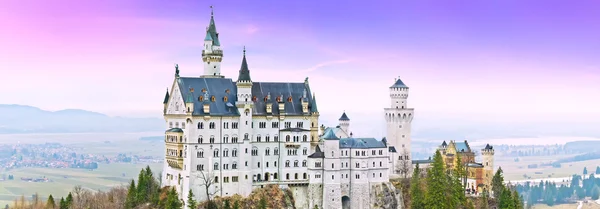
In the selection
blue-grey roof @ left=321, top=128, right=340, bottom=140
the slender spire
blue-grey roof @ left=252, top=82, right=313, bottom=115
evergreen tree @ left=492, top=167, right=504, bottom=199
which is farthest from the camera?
evergreen tree @ left=492, top=167, right=504, bottom=199

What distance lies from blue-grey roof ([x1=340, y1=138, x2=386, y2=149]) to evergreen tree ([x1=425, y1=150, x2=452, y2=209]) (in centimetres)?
813

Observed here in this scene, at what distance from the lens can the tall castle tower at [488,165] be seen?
114 m

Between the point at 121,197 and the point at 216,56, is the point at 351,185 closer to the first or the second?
the point at 216,56

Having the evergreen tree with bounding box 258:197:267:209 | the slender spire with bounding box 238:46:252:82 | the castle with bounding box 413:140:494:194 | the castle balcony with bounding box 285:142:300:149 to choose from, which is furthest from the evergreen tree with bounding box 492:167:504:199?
the slender spire with bounding box 238:46:252:82

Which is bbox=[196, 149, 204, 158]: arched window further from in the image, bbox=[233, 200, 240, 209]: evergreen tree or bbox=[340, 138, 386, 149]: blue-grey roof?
bbox=[340, 138, 386, 149]: blue-grey roof

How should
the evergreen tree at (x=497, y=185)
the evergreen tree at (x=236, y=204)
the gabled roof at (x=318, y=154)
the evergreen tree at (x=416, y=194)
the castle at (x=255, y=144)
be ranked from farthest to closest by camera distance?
the evergreen tree at (x=497, y=185)
the evergreen tree at (x=416, y=194)
the gabled roof at (x=318, y=154)
the castle at (x=255, y=144)
the evergreen tree at (x=236, y=204)

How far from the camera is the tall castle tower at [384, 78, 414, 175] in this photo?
375ft

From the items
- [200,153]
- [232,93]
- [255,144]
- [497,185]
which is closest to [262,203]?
[255,144]

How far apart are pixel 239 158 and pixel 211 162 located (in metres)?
3.93

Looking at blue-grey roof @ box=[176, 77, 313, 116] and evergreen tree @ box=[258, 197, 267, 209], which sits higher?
blue-grey roof @ box=[176, 77, 313, 116]

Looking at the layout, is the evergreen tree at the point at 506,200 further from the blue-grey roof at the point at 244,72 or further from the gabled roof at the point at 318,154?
the blue-grey roof at the point at 244,72

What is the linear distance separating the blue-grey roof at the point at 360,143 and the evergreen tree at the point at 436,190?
26.7 ft

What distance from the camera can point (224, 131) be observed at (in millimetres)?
98250

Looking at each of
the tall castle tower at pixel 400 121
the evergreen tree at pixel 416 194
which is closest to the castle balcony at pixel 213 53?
the tall castle tower at pixel 400 121
